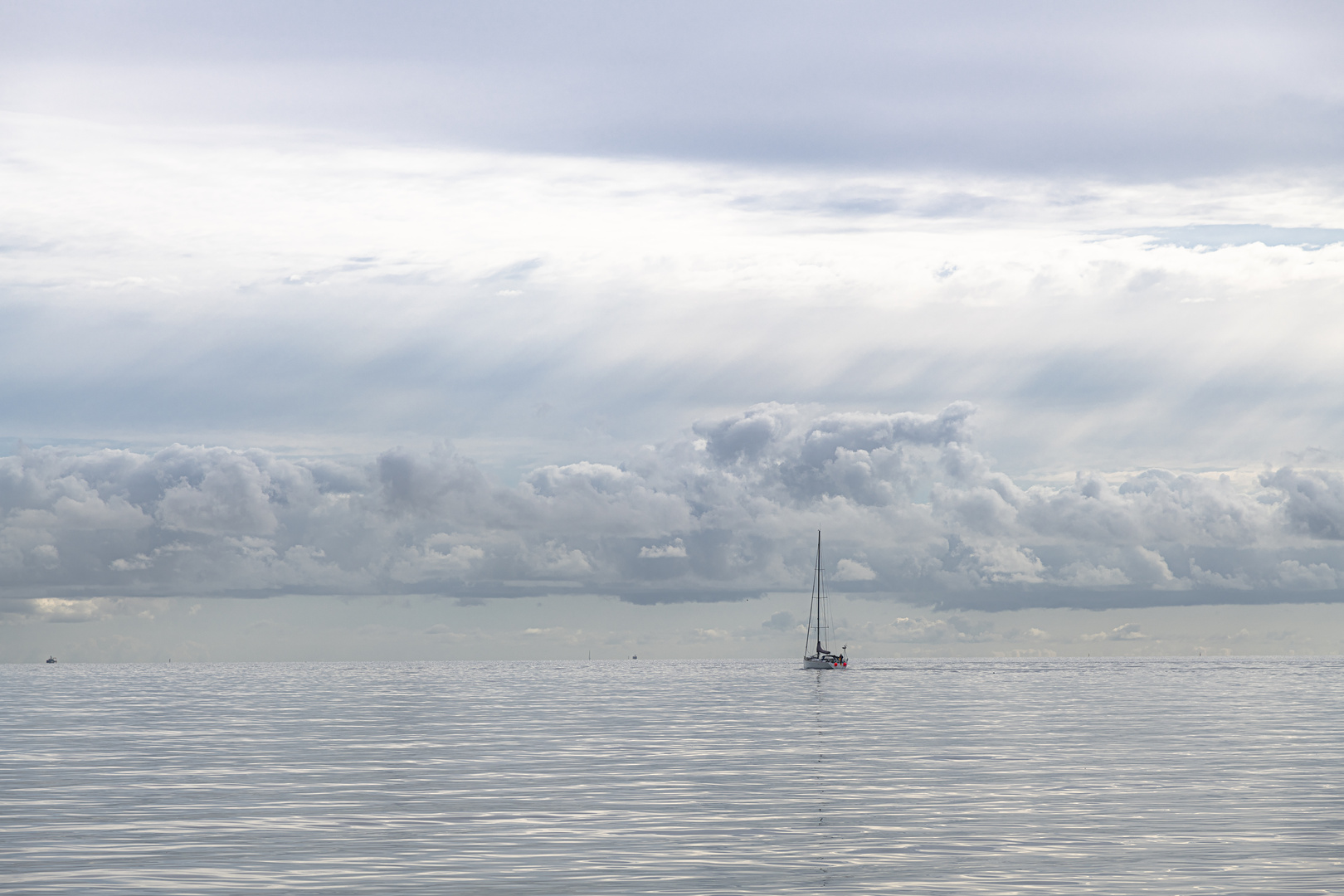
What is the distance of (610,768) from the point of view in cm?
6562

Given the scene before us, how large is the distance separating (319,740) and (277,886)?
53743mm

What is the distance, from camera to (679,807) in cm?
5053

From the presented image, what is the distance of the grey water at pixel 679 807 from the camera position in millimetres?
36312

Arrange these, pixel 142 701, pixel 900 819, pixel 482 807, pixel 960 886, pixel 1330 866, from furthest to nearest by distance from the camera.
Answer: pixel 142 701 → pixel 482 807 → pixel 900 819 → pixel 1330 866 → pixel 960 886

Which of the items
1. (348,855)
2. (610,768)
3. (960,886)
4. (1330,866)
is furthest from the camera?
(610,768)

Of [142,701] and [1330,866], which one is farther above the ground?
[1330,866]

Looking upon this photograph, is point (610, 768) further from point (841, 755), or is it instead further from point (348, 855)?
point (348, 855)

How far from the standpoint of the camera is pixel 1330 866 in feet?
121

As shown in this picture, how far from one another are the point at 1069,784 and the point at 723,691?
441 feet

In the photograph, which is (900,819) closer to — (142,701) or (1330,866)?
(1330,866)

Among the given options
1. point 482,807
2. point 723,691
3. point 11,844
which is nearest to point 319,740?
point 482,807

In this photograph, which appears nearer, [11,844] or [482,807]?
[11,844]

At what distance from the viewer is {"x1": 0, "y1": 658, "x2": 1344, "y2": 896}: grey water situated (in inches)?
1430

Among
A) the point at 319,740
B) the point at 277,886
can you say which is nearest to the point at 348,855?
the point at 277,886
